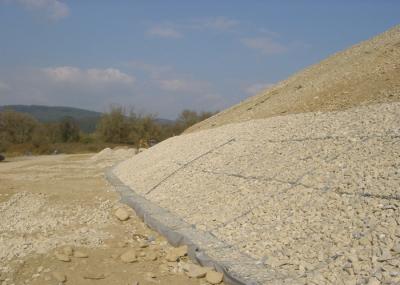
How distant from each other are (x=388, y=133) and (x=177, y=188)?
12.0 feet

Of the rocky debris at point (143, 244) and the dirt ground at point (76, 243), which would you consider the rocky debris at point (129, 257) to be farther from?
the rocky debris at point (143, 244)

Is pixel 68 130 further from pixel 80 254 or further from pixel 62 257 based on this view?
pixel 62 257

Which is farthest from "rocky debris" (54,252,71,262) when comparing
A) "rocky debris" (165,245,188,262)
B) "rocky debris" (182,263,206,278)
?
"rocky debris" (182,263,206,278)

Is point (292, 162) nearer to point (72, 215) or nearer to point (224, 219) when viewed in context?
point (224, 219)

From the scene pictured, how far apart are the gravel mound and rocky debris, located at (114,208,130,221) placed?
14.0ft

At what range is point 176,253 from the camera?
5.04 m

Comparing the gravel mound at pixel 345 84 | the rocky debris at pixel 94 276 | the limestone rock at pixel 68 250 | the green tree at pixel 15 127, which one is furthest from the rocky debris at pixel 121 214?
the green tree at pixel 15 127

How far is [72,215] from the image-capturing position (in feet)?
25.0

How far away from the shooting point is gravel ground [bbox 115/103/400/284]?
3.92 metres

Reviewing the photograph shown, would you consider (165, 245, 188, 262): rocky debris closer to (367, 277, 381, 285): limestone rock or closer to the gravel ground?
the gravel ground

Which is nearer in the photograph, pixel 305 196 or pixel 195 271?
pixel 195 271

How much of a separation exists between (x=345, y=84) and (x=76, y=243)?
6.72 m

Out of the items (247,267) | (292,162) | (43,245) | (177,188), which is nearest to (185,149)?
(177,188)

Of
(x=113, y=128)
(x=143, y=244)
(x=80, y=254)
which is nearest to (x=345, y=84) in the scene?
(x=143, y=244)
